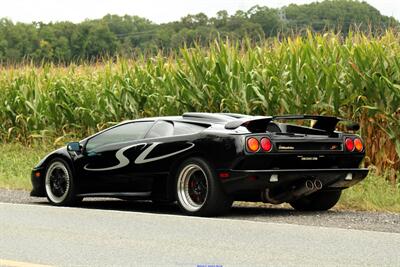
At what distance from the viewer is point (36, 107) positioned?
21.7m

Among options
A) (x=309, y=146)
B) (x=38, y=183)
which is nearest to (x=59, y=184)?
(x=38, y=183)

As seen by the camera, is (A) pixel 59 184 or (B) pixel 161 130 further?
(A) pixel 59 184

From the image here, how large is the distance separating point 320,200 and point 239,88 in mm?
4714

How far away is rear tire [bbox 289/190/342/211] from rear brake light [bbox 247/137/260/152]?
5.25ft

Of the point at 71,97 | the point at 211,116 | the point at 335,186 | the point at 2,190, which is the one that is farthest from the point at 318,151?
the point at 71,97

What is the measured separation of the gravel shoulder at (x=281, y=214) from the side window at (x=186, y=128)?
108cm

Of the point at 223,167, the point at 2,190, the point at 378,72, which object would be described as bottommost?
the point at 2,190

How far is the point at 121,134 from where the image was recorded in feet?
40.3

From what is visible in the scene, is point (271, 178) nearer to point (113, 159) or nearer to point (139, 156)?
point (139, 156)

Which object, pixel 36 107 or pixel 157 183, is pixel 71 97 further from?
pixel 157 183

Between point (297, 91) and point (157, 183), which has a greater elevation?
point (297, 91)

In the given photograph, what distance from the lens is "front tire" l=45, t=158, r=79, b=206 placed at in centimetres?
1244

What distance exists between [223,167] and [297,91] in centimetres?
497

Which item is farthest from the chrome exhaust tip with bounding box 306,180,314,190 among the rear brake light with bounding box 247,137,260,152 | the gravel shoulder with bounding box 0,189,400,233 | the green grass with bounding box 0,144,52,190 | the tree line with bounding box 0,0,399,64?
A: the green grass with bounding box 0,144,52,190
